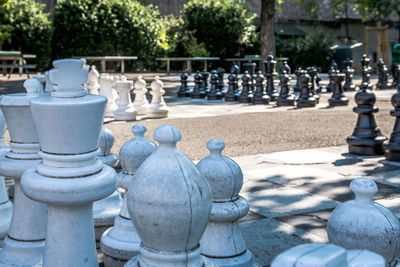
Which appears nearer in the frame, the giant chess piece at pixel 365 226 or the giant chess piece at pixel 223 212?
the giant chess piece at pixel 365 226

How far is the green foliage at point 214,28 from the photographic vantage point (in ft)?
78.4

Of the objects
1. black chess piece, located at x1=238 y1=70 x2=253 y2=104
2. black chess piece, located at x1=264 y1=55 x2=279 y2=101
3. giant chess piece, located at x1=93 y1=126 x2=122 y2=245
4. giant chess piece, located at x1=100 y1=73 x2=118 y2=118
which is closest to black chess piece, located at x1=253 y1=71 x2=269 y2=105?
black chess piece, located at x1=238 y1=70 x2=253 y2=104

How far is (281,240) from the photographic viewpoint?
2.88 meters

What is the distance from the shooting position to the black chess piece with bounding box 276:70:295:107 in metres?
10.8

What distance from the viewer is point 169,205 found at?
1.50 meters

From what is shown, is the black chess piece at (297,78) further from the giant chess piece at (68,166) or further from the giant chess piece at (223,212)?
the giant chess piece at (68,166)

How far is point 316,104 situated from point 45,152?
31.9 ft

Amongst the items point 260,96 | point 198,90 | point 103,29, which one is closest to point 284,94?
point 260,96

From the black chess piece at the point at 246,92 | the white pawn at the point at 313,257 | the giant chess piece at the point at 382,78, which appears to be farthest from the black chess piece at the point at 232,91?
the white pawn at the point at 313,257

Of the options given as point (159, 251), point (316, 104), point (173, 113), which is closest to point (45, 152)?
point (159, 251)

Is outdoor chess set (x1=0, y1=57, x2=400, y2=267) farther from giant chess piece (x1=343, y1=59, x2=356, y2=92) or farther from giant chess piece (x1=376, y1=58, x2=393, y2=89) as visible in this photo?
giant chess piece (x1=376, y1=58, x2=393, y2=89)

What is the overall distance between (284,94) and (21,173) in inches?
364

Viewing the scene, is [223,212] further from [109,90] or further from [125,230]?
[109,90]

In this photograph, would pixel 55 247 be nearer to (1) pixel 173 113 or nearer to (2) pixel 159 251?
(2) pixel 159 251
